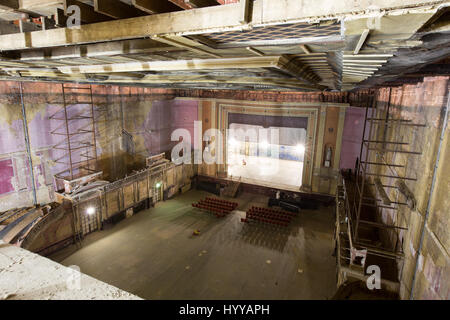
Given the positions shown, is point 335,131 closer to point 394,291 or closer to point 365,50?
point 394,291

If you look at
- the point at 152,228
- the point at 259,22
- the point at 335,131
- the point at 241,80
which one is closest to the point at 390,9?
the point at 259,22

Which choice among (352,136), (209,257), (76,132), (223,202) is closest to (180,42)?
(209,257)

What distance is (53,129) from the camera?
12414 millimetres

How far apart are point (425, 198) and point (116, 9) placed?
21.1ft

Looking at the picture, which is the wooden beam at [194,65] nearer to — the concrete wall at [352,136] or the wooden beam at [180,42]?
the wooden beam at [180,42]

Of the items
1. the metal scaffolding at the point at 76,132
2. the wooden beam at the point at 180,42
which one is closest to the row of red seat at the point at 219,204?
the metal scaffolding at the point at 76,132

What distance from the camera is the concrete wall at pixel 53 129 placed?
1086 centimetres

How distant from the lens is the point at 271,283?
9.87m

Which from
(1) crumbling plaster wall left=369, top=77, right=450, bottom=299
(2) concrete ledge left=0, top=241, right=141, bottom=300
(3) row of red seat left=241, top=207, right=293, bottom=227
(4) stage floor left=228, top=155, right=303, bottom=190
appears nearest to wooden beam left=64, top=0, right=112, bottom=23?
(2) concrete ledge left=0, top=241, right=141, bottom=300

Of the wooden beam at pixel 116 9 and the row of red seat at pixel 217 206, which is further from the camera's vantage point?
the row of red seat at pixel 217 206

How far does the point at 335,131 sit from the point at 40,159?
16726 millimetres

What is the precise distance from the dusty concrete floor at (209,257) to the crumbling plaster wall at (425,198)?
4.19 metres

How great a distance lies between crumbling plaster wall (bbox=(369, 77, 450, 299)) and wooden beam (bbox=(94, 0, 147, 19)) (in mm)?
5491

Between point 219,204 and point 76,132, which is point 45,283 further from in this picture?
point 219,204
